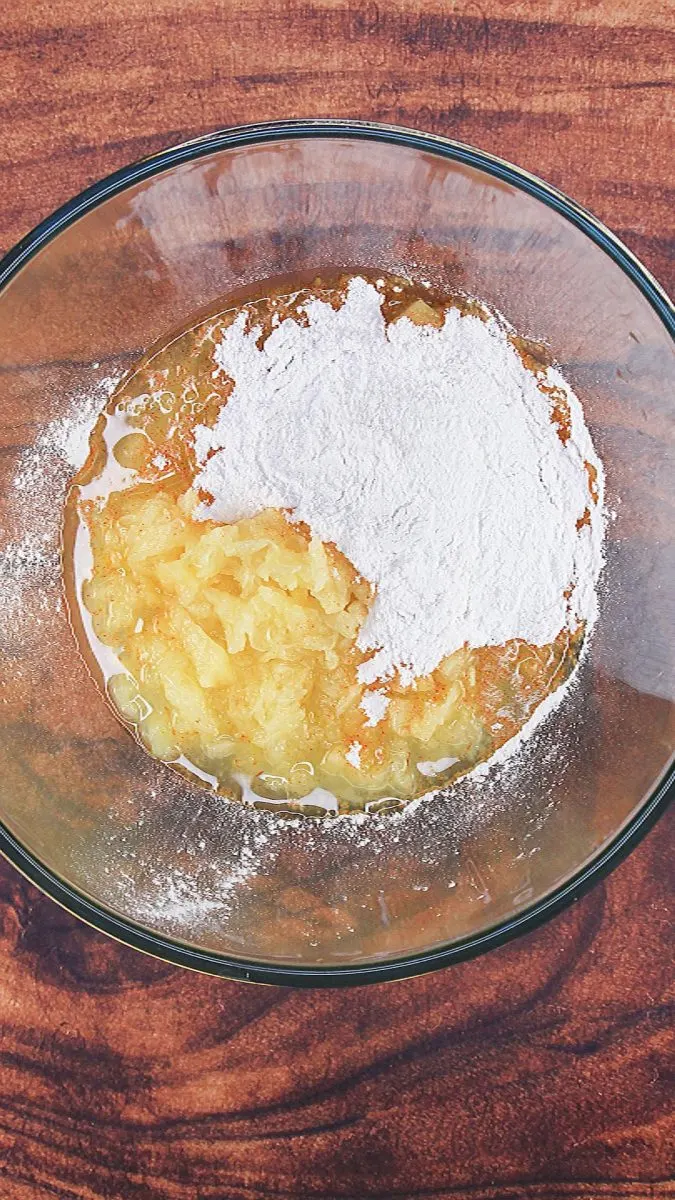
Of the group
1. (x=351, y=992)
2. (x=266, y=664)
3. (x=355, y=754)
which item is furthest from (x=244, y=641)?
(x=351, y=992)

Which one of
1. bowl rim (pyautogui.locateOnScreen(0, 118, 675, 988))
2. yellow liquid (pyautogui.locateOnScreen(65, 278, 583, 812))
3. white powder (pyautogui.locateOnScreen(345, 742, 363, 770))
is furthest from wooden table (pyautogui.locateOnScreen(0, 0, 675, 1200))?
white powder (pyautogui.locateOnScreen(345, 742, 363, 770))

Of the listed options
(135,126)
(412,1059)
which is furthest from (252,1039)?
(135,126)

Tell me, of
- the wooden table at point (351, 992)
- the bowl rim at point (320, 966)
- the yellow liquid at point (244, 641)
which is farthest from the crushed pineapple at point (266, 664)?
the wooden table at point (351, 992)

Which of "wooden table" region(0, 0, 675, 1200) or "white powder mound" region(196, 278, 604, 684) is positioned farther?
"wooden table" region(0, 0, 675, 1200)

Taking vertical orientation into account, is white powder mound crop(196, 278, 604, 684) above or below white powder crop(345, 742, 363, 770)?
above

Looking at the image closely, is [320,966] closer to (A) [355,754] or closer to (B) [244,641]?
(A) [355,754]

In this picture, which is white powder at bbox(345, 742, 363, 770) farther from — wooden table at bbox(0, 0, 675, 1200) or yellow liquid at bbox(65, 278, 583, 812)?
wooden table at bbox(0, 0, 675, 1200)

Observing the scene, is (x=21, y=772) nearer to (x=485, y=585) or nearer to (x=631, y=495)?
(x=485, y=585)
